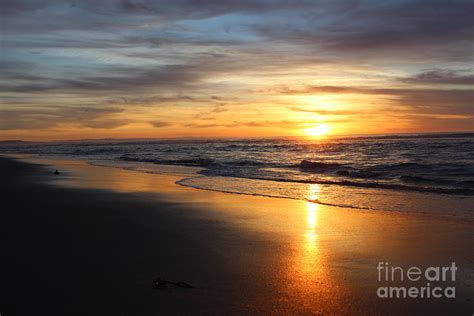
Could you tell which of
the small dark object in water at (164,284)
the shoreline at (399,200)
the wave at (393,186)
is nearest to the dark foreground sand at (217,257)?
the small dark object in water at (164,284)

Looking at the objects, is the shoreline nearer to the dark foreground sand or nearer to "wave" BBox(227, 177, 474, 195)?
"wave" BBox(227, 177, 474, 195)

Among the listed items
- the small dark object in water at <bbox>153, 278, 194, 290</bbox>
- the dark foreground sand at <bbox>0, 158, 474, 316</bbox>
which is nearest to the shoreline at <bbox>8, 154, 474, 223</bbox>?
the dark foreground sand at <bbox>0, 158, 474, 316</bbox>

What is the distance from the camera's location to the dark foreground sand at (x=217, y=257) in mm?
4504

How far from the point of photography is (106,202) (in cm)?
1142

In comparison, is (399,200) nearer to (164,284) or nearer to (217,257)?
(217,257)

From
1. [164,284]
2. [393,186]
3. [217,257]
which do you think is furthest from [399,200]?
[164,284]

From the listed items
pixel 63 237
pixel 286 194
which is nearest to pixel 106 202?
pixel 63 237

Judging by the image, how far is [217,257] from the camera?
6168 millimetres

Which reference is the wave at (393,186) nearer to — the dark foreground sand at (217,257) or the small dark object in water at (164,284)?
the dark foreground sand at (217,257)

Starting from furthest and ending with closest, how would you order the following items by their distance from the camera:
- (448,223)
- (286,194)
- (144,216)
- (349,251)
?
(286,194) < (144,216) < (448,223) < (349,251)

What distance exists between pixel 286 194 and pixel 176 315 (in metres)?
9.32

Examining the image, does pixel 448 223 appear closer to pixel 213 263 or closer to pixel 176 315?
pixel 213 263

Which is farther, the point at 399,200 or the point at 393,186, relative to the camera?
the point at 393,186

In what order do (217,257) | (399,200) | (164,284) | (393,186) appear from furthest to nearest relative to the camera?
(393,186)
(399,200)
(217,257)
(164,284)
